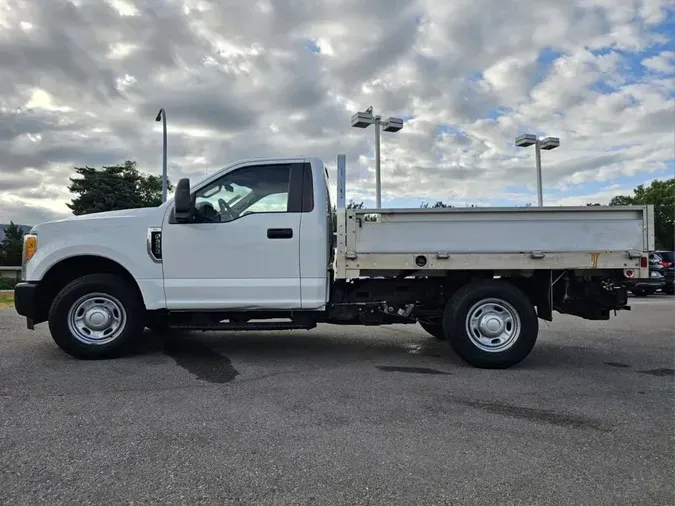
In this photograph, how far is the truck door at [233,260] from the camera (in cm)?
592

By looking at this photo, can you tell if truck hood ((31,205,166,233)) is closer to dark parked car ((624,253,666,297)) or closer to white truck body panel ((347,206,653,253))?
white truck body panel ((347,206,653,253))

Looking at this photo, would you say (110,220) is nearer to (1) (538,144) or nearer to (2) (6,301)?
(2) (6,301)

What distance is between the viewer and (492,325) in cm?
588

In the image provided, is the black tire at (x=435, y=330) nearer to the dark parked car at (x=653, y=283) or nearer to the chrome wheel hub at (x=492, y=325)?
the chrome wheel hub at (x=492, y=325)

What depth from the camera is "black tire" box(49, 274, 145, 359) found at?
5.88m

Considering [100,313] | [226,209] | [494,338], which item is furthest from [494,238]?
[100,313]

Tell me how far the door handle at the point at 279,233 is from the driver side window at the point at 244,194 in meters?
0.23

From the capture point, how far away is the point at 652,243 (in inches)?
227

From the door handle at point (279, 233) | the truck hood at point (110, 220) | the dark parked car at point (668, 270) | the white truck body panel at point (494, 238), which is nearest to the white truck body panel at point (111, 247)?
the truck hood at point (110, 220)

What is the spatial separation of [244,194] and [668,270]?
18.9 metres

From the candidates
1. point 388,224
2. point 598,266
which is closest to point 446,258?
point 388,224

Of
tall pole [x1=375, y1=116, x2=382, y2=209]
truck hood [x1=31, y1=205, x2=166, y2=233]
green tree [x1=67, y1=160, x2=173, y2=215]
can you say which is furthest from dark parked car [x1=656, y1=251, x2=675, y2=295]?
green tree [x1=67, y1=160, x2=173, y2=215]

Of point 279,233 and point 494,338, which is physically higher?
point 279,233

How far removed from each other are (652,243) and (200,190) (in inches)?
190
